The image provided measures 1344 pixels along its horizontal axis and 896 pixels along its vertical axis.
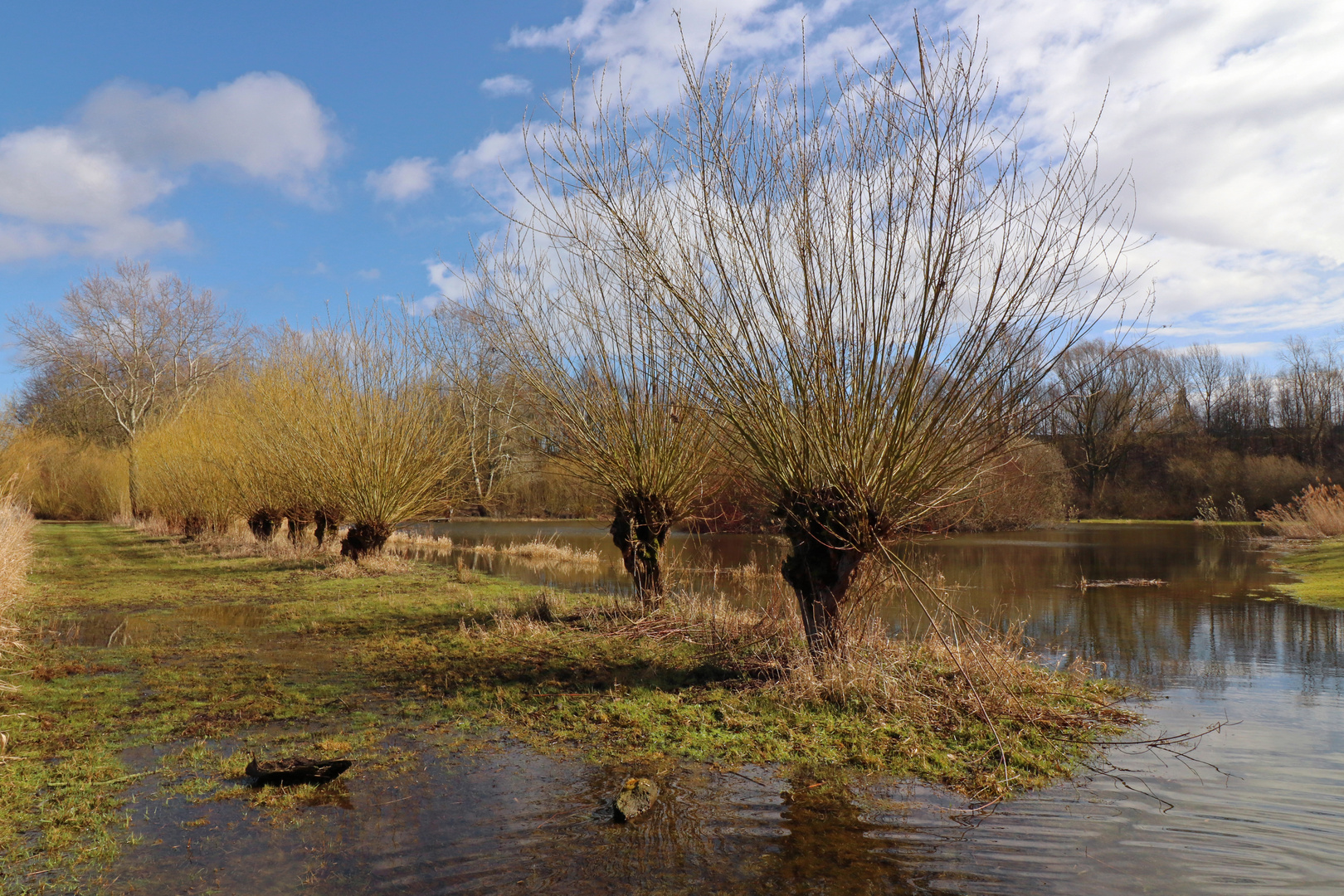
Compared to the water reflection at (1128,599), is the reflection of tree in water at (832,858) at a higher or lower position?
higher

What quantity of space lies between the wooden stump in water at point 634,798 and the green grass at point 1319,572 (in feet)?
41.9

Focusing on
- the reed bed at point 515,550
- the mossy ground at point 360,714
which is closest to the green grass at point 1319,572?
the mossy ground at point 360,714

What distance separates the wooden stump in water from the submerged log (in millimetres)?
1543

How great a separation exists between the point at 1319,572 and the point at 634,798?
1825 cm

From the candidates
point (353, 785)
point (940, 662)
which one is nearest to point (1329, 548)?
→ point (940, 662)

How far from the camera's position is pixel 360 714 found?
5391mm

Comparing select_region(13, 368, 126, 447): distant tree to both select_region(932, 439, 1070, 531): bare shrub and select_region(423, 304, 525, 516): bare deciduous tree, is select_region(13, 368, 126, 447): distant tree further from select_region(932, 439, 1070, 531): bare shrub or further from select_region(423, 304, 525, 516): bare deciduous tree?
select_region(932, 439, 1070, 531): bare shrub

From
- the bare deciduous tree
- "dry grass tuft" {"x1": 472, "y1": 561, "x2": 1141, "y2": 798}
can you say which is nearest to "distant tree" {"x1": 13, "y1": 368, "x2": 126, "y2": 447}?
the bare deciduous tree

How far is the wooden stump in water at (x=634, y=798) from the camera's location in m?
3.73

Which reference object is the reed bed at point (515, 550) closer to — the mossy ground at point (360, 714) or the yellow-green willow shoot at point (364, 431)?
the yellow-green willow shoot at point (364, 431)

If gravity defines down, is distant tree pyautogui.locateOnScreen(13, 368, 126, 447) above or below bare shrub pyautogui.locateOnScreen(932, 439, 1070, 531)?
above

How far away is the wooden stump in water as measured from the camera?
373cm

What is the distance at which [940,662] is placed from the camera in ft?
20.9

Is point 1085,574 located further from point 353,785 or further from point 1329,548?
point 353,785
